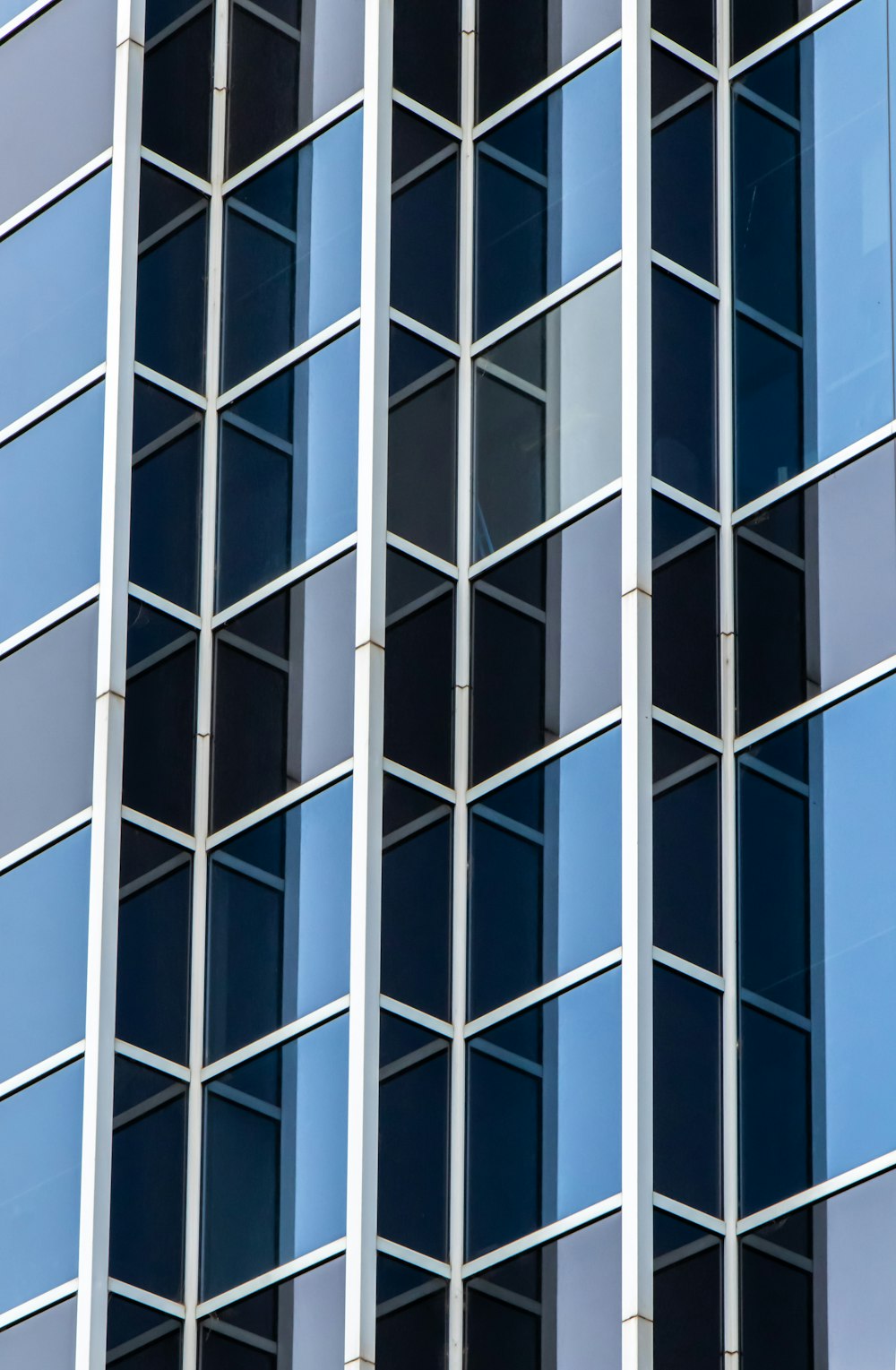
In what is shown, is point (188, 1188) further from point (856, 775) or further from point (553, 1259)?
point (856, 775)

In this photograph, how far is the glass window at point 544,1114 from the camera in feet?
67.9

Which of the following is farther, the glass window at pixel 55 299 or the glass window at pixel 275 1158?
the glass window at pixel 55 299

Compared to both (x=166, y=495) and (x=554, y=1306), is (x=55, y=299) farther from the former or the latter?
(x=554, y=1306)

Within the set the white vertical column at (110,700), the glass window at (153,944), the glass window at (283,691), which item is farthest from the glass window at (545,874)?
the white vertical column at (110,700)

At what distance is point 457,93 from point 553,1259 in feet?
30.9

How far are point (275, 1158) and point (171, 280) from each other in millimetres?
7151

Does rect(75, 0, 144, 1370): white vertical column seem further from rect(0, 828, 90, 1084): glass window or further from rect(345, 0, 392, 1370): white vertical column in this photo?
rect(345, 0, 392, 1370): white vertical column

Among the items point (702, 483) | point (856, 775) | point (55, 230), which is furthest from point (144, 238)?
point (856, 775)

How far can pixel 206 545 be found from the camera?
2412 cm

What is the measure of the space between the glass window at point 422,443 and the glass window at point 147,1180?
4.49 metres

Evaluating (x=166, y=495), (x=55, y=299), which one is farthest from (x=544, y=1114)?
(x=55, y=299)

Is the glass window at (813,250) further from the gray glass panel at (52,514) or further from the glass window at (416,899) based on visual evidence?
the gray glass panel at (52,514)

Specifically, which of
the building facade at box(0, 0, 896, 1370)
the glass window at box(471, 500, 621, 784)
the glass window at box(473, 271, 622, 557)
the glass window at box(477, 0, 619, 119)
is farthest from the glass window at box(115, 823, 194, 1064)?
the glass window at box(477, 0, 619, 119)

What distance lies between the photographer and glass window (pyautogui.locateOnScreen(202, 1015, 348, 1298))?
2159 cm
